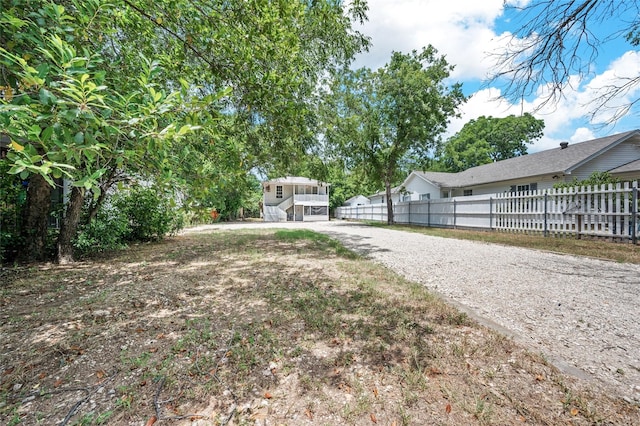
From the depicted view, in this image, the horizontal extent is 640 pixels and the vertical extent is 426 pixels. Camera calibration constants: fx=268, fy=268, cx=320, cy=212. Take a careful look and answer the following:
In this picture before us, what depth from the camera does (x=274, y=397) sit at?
71.8 inches

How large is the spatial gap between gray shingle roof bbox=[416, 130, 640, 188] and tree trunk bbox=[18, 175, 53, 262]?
19212 mm

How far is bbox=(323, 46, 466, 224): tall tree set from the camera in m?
16.1

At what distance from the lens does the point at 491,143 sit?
39500mm

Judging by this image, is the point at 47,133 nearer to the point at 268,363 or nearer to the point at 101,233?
the point at 268,363

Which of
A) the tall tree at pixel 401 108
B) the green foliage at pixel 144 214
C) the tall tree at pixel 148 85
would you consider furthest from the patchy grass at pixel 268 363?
the tall tree at pixel 401 108

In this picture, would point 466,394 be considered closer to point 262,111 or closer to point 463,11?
point 262,111

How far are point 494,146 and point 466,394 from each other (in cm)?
4606

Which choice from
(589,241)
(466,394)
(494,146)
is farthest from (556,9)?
(494,146)

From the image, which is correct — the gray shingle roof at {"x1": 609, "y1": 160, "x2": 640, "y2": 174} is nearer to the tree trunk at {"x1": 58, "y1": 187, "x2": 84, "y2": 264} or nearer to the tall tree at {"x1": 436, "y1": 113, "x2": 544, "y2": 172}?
Result: the tree trunk at {"x1": 58, "y1": 187, "x2": 84, "y2": 264}

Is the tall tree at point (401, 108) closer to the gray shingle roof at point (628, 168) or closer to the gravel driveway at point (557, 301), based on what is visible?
the gray shingle roof at point (628, 168)

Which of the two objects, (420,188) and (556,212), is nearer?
(556,212)

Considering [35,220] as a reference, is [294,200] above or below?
above

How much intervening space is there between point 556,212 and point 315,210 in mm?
22553

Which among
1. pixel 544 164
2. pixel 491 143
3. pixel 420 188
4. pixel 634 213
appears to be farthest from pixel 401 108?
pixel 491 143
